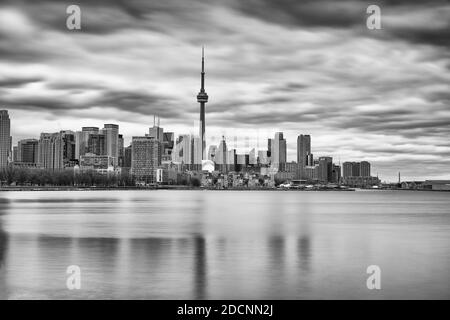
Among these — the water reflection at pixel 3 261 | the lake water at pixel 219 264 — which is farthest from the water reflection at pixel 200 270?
the water reflection at pixel 3 261

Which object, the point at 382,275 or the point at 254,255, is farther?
the point at 254,255

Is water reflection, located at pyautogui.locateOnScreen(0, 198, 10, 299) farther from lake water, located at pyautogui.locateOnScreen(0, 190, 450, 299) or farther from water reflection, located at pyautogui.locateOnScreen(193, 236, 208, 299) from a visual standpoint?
water reflection, located at pyautogui.locateOnScreen(193, 236, 208, 299)

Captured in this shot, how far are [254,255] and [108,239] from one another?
47.1ft

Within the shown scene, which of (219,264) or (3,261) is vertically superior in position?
(3,261)

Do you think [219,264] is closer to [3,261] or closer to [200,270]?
[200,270]

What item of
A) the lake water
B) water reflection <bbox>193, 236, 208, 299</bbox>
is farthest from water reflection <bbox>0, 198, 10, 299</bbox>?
water reflection <bbox>193, 236, 208, 299</bbox>

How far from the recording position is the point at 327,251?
39281 mm

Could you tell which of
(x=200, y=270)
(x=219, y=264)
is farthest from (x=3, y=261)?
(x=219, y=264)

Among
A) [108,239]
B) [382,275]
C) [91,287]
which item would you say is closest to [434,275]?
[382,275]

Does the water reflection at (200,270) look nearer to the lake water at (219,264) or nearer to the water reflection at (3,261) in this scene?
the lake water at (219,264)

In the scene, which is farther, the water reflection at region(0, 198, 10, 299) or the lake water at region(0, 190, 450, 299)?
the lake water at region(0, 190, 450, 299)
